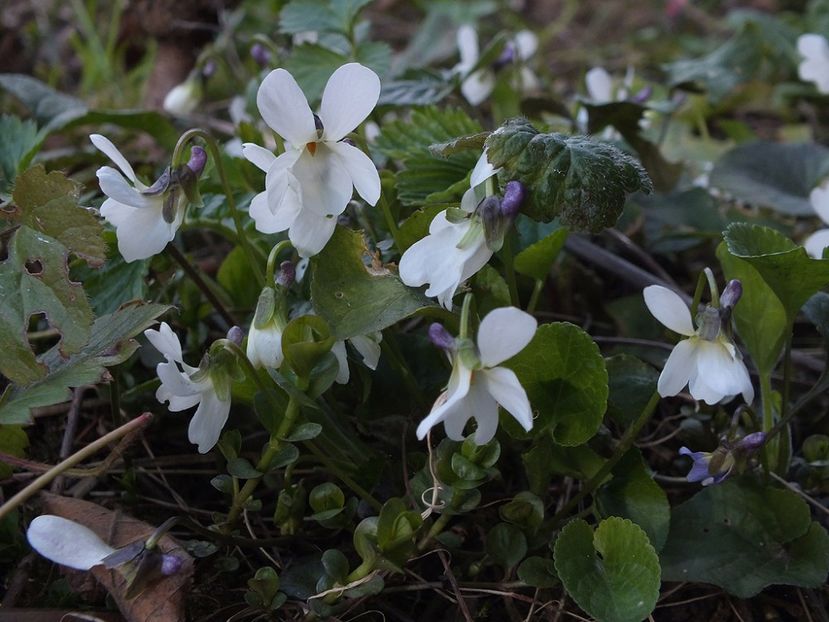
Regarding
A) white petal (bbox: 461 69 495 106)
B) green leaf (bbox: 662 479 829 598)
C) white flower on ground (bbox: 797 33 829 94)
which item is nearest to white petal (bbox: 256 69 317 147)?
green leaf (bbox: 662 479 829 598)

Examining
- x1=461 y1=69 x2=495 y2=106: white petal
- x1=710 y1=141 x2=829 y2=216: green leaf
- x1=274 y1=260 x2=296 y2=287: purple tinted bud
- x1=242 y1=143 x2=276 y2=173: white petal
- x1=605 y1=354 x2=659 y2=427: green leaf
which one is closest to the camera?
x1=242 y1=143 x2=276 y2=173: white petal

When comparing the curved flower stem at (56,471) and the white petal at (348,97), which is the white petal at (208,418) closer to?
the curved flower stem at (56,471)

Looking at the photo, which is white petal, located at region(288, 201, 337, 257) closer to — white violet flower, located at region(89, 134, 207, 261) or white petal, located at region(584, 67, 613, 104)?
white violet flower, located at region(89, 134, 207, 261)

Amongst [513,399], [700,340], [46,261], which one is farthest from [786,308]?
[46,261]

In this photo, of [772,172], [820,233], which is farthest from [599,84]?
[820,233]

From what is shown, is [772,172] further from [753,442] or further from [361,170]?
[361,170]

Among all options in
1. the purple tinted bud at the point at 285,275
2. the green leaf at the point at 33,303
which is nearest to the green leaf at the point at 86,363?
the green leaf at the point at 33,303
